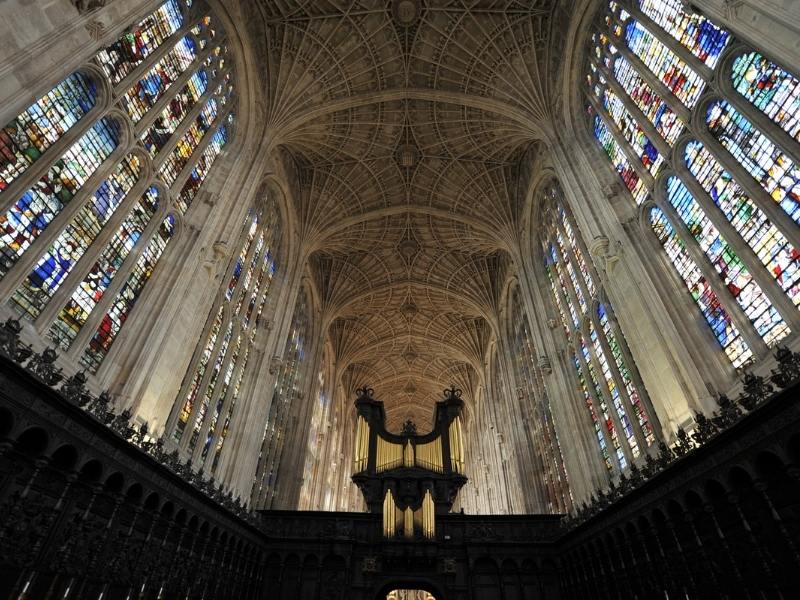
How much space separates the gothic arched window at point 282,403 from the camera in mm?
22750

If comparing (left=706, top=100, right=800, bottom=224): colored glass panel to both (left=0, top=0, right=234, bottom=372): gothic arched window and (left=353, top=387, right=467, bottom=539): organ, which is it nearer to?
(left=0, top=0, right=234, bottom=372): gothic arched window

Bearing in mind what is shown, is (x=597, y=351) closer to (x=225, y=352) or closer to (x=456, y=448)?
(x=456, y=448)

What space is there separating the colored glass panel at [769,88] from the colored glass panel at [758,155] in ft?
1.32

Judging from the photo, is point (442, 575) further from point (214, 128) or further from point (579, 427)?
point (214, 128)

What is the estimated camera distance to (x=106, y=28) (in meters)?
10.2

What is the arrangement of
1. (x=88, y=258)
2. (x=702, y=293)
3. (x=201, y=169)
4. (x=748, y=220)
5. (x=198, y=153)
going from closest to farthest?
(x=748, y=220) < (x=88, y=258) < (x=702, y=293) < (x=198, y=153) < (x=201, y=169)

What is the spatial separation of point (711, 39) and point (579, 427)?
13.9 m

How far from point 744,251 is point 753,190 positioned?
1.33m

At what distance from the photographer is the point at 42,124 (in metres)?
9.78

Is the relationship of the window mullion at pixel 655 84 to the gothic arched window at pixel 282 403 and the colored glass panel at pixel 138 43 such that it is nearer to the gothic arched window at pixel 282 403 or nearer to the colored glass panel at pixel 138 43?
the colored glass panel at pixel 138 43

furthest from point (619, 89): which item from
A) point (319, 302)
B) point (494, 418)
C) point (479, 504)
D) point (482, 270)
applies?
point (479, 504)

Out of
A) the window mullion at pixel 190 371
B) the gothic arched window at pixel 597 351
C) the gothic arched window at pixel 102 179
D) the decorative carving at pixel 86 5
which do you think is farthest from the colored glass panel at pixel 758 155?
the window mullion at pixel 190 371

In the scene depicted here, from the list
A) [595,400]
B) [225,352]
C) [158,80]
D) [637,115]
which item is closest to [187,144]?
[158,80]

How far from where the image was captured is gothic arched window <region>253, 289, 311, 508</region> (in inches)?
896
